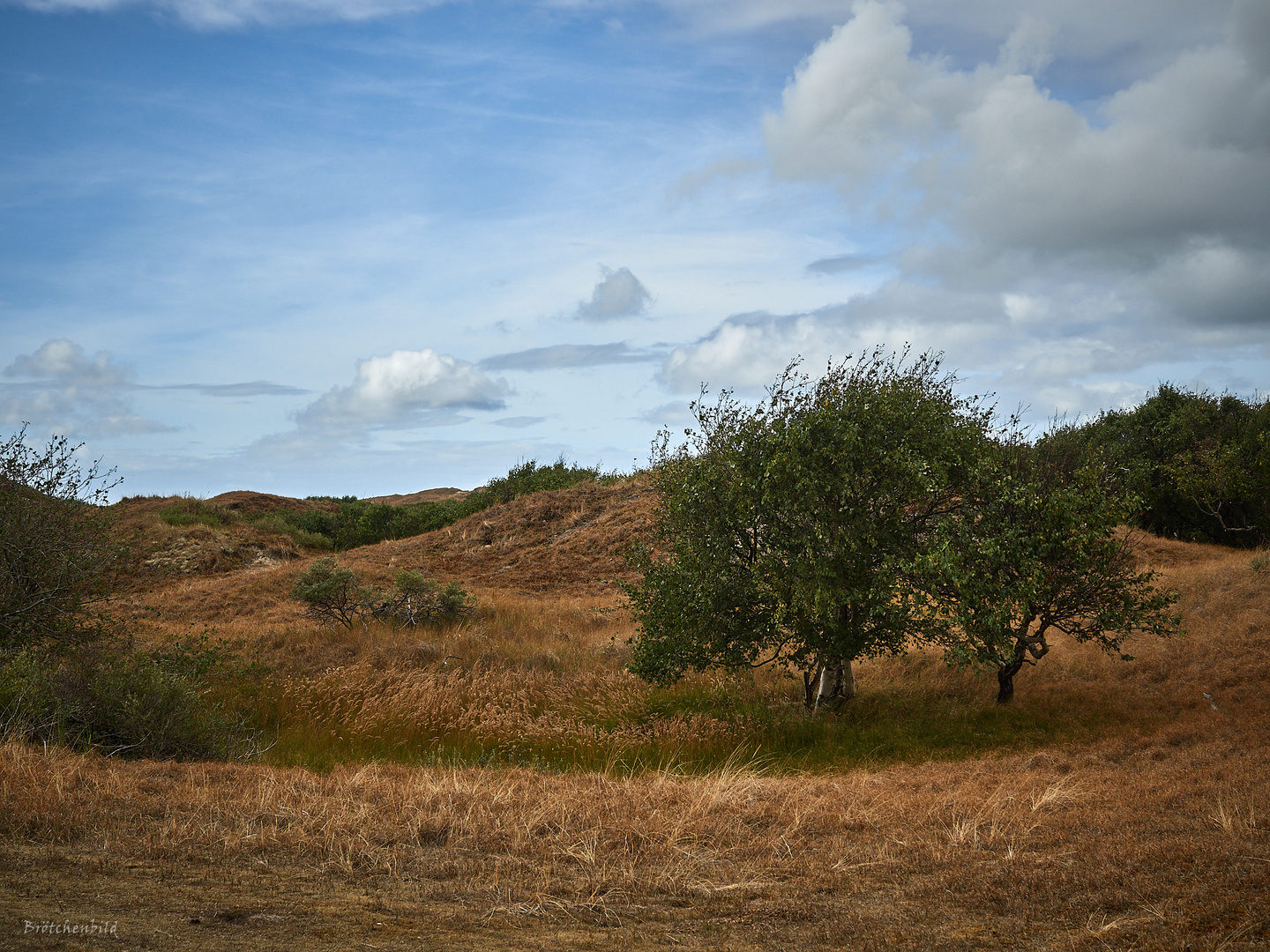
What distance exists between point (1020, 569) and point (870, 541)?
2.45 m

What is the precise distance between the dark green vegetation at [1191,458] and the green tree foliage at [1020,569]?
18686mm

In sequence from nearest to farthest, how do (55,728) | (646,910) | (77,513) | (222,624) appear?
1. (646,910)
2. (55,728)
3. (77,513)
4. (222,624)

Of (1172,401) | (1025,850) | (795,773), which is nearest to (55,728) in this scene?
(795,773)

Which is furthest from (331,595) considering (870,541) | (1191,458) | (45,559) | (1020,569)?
(1191,458)

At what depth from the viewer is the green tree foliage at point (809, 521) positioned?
13.4 metres

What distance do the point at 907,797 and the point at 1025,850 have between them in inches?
95.6

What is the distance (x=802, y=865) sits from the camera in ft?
21.0

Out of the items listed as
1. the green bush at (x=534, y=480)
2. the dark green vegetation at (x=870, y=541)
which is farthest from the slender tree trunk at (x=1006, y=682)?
the green bush at (x=534, y=480)

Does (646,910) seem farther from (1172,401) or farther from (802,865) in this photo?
(1172,401)

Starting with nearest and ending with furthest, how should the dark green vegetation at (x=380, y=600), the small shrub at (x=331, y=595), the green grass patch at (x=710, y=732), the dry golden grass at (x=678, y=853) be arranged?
the dry golden grass at (x=678, y=853) → the green grass patch at (x=710, y=732) → the small shrub at (x=331, y=595) → the dark green vegetation at (x=380, y=600)

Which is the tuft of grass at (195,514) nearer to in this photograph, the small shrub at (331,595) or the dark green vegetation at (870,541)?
the small shrub at (331,595)

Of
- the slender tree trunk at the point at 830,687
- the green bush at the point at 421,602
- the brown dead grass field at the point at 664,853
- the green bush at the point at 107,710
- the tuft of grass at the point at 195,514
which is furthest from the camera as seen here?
the tuft of grass at the point at 195,514

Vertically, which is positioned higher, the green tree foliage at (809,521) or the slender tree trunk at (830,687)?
the green tree foliage at (809,521)

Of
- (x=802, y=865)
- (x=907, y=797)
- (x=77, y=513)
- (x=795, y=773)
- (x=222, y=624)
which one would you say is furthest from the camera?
(x=222, y=624)
